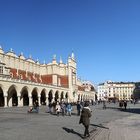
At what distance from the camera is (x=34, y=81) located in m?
83.6

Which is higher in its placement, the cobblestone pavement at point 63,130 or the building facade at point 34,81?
the building facade at point 34,81

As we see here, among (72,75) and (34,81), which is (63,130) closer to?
A: (34,81)

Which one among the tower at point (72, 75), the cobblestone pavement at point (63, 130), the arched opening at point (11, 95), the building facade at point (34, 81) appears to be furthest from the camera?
the tower at point (72, 75)

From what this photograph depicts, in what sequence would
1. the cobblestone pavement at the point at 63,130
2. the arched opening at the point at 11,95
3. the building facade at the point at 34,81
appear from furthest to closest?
the arched opening at the point at 11,95 < the building facade at the point at 34,81 < the cobblestone pavement at the point at 63,130

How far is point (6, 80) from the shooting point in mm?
62906

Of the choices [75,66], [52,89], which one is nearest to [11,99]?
[52,89]

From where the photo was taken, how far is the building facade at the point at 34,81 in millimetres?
68300

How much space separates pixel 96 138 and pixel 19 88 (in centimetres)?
5429

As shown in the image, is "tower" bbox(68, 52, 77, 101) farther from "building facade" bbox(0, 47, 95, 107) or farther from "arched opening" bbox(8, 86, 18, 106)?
"arched opening" bbox(8, 86, 18, 106)

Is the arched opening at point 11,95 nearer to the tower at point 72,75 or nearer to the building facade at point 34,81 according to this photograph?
the building facade at point 34,81

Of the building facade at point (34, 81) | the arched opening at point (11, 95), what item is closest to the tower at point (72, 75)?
the building facade at point (34, 81)

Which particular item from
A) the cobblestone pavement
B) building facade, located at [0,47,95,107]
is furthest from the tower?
the cobblestone pavement

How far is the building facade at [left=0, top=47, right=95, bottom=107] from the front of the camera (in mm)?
68300

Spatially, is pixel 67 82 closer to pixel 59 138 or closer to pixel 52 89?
pixel 52 89
